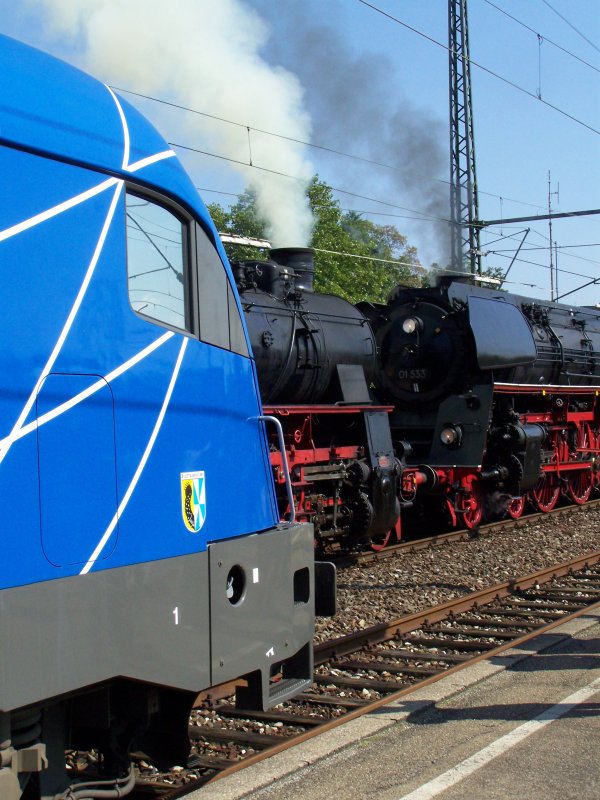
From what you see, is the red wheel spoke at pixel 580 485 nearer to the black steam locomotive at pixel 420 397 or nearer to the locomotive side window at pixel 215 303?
the black steam locomotive at pixel 420 397

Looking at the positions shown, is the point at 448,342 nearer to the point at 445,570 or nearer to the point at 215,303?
the point at 445,570

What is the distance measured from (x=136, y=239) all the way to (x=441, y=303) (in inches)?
439

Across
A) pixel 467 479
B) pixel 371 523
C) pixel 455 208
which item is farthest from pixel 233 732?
pixel 455 208

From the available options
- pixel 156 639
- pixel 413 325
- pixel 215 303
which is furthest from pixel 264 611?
pixel 413 325

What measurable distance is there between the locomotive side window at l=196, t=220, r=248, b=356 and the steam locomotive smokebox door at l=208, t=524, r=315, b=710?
2.84 feet

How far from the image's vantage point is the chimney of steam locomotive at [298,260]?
11.6m

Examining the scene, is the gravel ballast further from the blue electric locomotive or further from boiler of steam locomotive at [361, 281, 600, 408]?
the blue electric locomotive

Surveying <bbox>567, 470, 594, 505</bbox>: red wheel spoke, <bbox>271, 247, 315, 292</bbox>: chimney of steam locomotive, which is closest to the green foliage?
<bbox>567, 470, 594, 505</bbox>: red wheel spoke

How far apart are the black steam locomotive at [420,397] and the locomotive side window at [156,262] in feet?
20.3

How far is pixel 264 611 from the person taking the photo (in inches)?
159

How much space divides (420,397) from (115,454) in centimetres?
1151

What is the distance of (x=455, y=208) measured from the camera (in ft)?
78.4

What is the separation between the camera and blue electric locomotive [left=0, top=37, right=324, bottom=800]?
2.80m

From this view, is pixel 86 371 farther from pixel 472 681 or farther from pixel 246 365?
pixel 472 681
